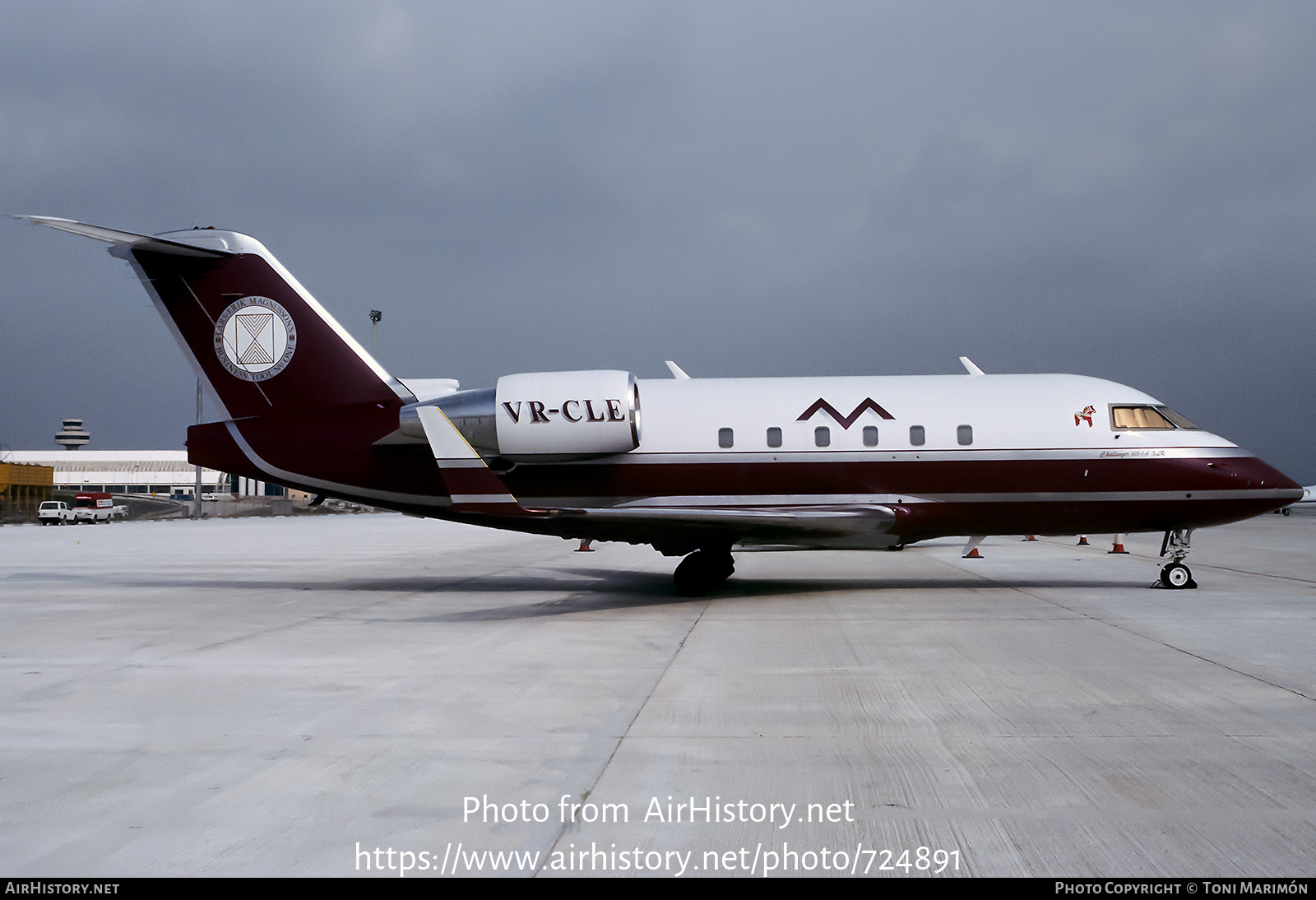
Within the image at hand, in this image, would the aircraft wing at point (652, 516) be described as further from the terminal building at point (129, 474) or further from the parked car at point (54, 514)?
the terminal building at point (129, 474)

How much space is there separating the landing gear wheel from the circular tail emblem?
535 inches

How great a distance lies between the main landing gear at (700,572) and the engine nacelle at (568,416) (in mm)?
1929

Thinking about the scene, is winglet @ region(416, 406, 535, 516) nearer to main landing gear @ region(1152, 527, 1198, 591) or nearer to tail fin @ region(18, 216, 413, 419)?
tail fin @ region(18, 216, 413, 419)

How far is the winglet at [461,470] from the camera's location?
33.2 feet

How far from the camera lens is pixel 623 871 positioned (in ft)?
11.7

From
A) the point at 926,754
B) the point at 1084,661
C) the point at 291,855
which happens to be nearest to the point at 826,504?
the point at 1084,661

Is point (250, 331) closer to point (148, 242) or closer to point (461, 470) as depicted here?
point (148, 242)

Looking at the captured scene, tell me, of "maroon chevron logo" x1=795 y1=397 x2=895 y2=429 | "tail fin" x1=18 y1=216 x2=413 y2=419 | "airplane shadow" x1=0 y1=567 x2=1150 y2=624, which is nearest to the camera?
"airplane shadow" x1=0 y1=567 x2=1150 y2=624

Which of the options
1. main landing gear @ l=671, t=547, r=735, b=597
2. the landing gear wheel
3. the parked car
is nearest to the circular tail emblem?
main landing gear @ l=671, t=547, r=735, b=597

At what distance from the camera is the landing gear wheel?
43.4ft

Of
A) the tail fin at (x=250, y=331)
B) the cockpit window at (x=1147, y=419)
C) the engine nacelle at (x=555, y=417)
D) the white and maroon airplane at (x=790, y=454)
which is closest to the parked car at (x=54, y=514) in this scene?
the tail fin at (x=250, y=331)

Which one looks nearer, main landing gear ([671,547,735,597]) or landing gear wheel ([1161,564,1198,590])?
landing gear wheel ([1161,564,1198,590])

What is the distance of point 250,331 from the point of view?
567 inches

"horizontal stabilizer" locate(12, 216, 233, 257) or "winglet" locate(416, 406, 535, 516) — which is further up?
"horizontal stabilizer" locate(12, 216, 233, 257)
